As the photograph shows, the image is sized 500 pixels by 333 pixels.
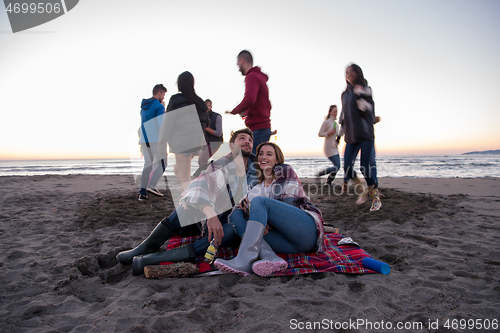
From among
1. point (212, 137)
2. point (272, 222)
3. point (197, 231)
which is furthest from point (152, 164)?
point (272, 222)

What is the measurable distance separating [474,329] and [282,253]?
4.45 feet

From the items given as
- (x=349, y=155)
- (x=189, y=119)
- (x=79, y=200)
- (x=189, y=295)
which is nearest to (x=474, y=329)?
(x=189, y=295)

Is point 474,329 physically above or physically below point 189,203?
below

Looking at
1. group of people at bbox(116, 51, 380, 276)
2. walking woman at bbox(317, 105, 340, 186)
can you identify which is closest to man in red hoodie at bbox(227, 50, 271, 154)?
group of people at bbox(116, 51, 380, 276)

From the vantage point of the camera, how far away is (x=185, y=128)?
388 centimetres

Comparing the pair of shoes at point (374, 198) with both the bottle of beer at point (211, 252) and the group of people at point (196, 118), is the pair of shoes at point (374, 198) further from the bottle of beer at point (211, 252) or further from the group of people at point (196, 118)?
the bottle of beer at point (211, 252)

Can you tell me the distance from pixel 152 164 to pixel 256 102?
237cm

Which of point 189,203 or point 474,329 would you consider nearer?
point 474,329

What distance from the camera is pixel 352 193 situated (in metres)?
5.46

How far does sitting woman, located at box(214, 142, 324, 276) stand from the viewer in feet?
6.63

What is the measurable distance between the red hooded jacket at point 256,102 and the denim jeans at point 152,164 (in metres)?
1.81

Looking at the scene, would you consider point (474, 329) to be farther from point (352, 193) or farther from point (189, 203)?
point (352, 193)

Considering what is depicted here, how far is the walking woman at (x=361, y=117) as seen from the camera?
3.79m

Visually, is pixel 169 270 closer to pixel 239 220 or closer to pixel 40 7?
pixel 239 220
